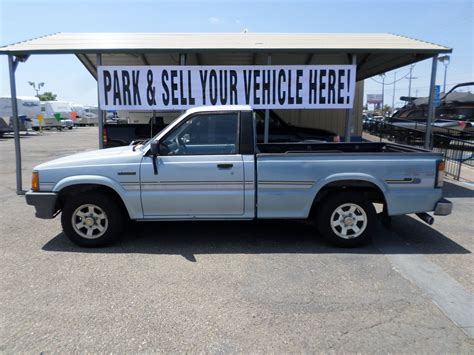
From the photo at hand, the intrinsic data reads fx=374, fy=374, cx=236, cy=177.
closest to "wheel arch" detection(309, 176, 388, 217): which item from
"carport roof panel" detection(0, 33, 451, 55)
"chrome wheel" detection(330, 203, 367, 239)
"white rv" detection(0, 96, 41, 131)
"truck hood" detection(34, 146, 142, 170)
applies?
"chrome wheel" detection(330, 203, 367, 239)

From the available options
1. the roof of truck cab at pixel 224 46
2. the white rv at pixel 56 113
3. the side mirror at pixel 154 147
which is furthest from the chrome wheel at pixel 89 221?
the white rv at pixel 56 113

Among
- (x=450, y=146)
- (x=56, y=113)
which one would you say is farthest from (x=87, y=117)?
(x=450, y=146)

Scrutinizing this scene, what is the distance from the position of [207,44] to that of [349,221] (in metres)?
5.50

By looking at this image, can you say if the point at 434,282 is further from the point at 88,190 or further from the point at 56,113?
the point at 56,113

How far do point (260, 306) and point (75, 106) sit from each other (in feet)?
163

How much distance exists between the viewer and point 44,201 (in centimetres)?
483

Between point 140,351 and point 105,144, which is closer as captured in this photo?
point 140,351

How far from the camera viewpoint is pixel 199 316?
334 centimetres

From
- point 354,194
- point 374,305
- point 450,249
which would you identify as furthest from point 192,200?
point 450,249

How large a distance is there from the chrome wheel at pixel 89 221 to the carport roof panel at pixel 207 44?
13.9 ft

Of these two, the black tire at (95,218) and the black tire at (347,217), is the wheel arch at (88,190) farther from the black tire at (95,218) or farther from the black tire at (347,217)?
the black tire at (347,217)

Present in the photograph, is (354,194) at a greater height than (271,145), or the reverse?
(271,145)

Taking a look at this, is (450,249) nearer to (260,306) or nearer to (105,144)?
(260,306)

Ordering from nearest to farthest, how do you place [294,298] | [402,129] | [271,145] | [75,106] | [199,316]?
[199,316] < [294,298] < [271,145] < [402,129] < [75,106]
